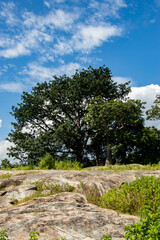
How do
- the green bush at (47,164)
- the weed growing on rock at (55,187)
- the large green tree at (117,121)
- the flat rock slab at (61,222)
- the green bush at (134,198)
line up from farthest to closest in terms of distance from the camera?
the large green tree at (117,121), the green bush at (47,164), the weed growing on rock at (55,187), the green bush at (134,198), the flat rock slab at (61,222)

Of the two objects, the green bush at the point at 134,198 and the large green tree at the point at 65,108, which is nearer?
the green bush at the point at 134,198

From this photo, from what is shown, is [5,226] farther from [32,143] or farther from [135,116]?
[135,116]

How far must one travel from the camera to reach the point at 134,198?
6.37 m

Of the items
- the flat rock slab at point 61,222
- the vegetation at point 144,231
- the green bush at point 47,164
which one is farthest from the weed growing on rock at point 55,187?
the green bush at point 47,164

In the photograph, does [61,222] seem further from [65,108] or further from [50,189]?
[65,108]

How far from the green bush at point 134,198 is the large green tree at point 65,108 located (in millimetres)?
18736

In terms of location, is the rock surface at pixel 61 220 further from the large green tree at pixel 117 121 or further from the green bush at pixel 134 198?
the large green tree at pixel 117 121

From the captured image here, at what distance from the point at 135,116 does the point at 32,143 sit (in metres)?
13.0

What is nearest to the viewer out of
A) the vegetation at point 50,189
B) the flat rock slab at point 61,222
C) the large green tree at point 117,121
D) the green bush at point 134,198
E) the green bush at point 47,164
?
the flat rock slab at point 61,222

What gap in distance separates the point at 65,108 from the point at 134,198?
860 inches

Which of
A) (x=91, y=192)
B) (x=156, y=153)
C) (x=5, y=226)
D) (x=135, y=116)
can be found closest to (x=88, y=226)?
(x=5, y=226)

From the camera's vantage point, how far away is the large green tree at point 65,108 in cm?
2628

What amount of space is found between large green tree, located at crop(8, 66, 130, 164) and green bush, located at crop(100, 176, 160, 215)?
18.7 m

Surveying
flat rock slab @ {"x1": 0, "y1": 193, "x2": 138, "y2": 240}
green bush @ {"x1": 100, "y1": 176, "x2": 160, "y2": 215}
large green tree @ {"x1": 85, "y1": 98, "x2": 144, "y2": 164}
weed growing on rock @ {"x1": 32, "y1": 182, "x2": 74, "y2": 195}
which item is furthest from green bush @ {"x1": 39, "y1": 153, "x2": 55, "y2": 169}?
large green tree @ {"x1": 85, "y1": 98, "x2": 144, "y2": 164}
